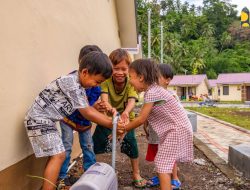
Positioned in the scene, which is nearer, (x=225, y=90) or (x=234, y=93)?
(x=234, y=93)

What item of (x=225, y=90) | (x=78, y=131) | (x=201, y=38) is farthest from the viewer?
(x=201, y=38)

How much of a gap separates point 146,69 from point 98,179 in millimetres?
1221

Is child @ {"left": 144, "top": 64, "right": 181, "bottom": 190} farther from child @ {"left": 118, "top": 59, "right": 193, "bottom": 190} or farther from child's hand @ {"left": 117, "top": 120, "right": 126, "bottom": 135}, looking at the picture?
child's hand @ {"left": 117, "top": 120, "right": 126, "bottom": 135}

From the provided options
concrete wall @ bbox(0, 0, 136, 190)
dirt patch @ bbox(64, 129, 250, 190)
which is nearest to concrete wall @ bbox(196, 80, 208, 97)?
dirt patch @ bbox(64, 129, 250, 190)

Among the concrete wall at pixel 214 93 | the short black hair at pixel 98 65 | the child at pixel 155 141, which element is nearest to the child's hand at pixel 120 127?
the short black hair at pixel 98 65

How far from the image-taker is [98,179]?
2.19 m

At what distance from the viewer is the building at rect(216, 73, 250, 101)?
48312 millimetres

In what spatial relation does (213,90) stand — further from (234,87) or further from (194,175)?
(194,175)

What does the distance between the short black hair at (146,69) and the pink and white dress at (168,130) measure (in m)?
0.07

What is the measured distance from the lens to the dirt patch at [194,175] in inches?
148

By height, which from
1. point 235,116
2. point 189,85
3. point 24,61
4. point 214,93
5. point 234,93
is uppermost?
point 24,61

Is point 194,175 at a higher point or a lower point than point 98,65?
lower

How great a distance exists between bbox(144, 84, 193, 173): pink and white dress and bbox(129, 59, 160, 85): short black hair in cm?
7

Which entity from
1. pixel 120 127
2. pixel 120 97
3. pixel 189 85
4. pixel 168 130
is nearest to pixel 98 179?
pixel 120 127
